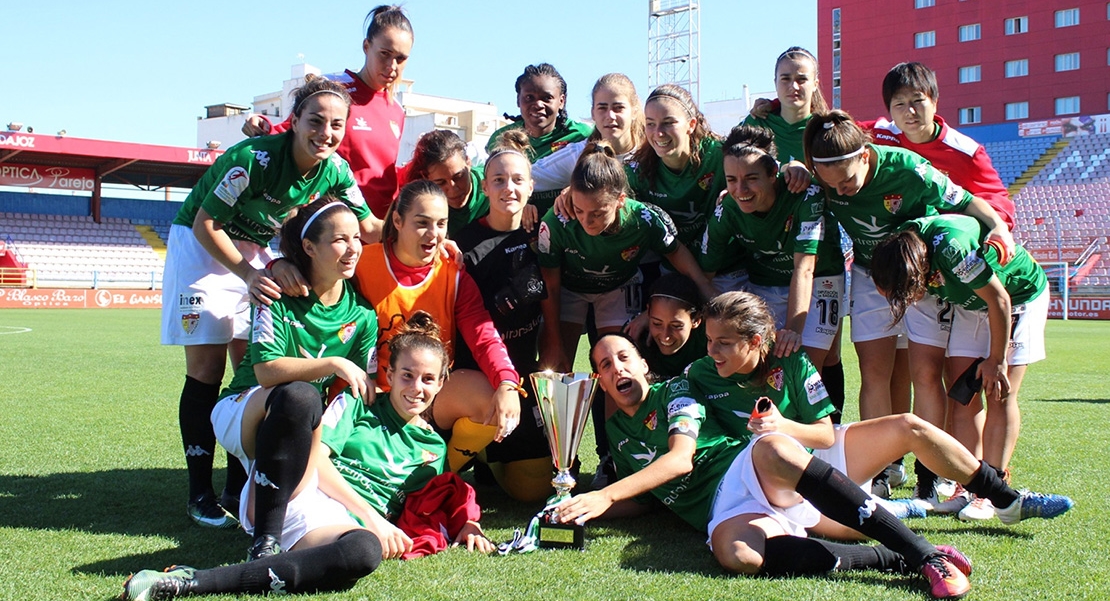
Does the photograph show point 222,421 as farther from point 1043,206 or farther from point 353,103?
point 1043,206

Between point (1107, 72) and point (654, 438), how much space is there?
152 ft

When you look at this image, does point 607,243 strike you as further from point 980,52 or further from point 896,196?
point 980,52

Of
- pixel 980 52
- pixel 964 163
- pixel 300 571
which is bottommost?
pixel 300 571

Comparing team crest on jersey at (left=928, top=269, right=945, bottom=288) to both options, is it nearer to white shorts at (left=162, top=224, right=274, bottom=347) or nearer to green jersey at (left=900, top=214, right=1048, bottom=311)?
green jersey at (left=900, top=214, right=1048, bottom=311)

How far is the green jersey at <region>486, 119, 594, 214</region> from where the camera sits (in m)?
4.93

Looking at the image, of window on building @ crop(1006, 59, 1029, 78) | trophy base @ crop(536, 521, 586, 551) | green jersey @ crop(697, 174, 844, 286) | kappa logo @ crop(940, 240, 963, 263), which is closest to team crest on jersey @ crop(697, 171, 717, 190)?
green jersey @ crop(697, 174, 844, 286)

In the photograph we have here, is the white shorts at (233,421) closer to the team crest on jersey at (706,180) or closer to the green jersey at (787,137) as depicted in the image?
the team crest on jersey at (706,180)

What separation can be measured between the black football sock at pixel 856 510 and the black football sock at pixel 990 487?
0.56 metres

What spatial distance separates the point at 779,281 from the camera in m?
4.42

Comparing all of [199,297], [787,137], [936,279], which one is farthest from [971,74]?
[199,297]

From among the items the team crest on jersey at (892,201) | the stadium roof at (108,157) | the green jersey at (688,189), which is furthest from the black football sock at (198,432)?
the stadium roof at (108,157)

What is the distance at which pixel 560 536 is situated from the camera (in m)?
3.18

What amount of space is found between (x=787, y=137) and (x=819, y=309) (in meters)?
1.10

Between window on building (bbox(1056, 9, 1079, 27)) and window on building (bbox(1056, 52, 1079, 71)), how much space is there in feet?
4.49
